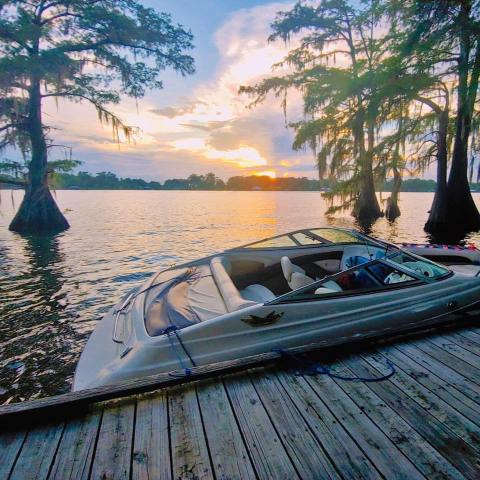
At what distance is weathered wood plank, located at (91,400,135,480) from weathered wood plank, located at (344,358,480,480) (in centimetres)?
216

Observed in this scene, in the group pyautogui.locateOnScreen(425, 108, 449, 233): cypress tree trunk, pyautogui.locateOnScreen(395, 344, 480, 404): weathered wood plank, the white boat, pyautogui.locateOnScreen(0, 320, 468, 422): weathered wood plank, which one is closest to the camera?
pyautogui.locateOnScreen(0, 320, 468, 422): weathered wood plank

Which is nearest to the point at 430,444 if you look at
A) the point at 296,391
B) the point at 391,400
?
the point at 391,400

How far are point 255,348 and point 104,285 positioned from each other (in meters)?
8.55

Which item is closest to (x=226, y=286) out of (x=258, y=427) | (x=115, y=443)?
(x=258, y=427)

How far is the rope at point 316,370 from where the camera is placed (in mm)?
3012

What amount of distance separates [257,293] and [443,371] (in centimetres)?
277

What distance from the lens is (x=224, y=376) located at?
3068 mm

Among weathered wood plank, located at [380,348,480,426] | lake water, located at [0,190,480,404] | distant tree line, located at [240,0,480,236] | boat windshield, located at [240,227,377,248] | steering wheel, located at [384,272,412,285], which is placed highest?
distant tree line, located at [240,0,480,236]

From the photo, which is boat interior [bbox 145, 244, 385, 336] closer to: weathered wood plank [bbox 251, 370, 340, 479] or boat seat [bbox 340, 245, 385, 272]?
boat seat [bbox 340, 245, 385, 272]

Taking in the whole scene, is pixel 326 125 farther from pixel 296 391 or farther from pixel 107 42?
pixel 296 391

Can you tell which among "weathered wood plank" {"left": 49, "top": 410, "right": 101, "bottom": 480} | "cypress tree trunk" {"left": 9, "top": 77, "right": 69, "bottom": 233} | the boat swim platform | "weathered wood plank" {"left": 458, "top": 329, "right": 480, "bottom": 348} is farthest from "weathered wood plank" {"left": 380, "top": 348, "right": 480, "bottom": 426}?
"cypress tree trunk" {"left": 9, "top": 77, "right": 69, "bottom": 233}

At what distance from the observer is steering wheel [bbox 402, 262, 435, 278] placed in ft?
15.2

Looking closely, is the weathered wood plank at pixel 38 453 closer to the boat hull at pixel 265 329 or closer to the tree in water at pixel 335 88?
the boat hull at pixel 265 329

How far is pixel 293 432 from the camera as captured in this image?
7.72ft
